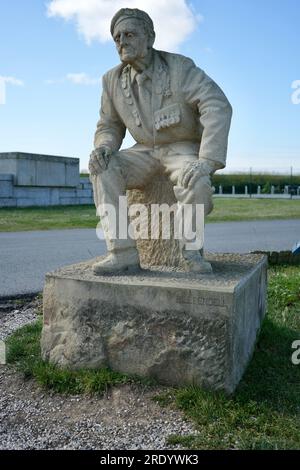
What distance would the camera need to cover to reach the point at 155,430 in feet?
7.97

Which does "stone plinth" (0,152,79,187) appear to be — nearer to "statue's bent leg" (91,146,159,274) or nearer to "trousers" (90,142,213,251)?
"trousers" (90,142,213,251)

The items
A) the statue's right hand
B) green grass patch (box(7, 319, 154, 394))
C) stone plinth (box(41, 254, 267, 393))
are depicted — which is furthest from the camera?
the statue's right hand

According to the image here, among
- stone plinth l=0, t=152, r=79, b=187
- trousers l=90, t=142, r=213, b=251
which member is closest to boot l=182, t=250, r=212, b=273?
trousers l=90, t=142, r=213, b=251

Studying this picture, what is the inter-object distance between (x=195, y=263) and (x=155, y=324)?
0.50 metres

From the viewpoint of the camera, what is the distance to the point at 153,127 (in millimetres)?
3342

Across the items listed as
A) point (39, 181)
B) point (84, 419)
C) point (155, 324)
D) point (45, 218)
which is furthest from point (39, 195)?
point (84, 419)

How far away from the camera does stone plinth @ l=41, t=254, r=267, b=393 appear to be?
268 centimetres

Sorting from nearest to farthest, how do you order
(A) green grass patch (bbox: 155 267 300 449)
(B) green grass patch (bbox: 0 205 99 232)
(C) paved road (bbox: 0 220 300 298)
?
(A) green grass patch (bbox: 155 267 300 449)
(C) paved road (bbox: 0 220 300 298)
(B) green grass patch (bbox: 0 205 99 232)

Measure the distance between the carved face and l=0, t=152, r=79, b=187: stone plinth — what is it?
11.1 meters

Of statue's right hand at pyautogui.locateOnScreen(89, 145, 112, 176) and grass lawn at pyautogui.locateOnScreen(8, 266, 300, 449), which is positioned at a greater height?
statue's right hand at pyautogui.locateOnScreen(89, 145, 112, 176)

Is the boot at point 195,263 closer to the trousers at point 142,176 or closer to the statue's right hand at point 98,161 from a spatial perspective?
the trousers at point 142,176

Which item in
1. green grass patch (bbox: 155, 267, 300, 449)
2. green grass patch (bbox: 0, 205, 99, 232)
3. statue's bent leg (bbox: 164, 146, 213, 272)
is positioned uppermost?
statue's bent leg (bbox: 164, 146, 213, 272)

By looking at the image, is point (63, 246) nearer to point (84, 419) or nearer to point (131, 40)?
point (131, 40)

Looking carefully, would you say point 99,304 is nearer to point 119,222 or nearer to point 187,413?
point 119,222
